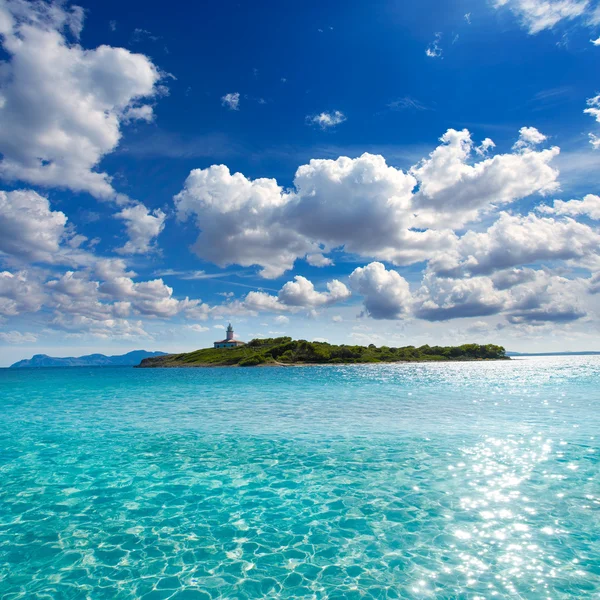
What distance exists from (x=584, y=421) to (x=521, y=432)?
9881 millimetres

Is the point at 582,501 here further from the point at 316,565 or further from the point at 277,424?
the point at 277,424

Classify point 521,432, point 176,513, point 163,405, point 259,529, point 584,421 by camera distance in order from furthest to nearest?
point 163,405
point 584,421
point 521,432
point 176,513
point 259,529

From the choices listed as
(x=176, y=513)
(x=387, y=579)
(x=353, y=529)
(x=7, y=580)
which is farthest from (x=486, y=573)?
(x=7, y=580)

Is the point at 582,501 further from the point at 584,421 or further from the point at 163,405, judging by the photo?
the point at 163,405

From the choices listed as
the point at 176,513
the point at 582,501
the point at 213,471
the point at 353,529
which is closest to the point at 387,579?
the point at 353,529

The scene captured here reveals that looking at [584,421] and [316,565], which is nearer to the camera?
[316,565]

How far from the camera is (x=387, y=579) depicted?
1110 cm

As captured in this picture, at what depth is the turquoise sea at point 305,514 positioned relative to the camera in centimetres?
1113

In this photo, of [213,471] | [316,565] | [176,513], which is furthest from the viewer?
[213,471]

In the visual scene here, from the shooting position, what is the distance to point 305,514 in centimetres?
1573

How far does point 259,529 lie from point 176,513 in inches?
156

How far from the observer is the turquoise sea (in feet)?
36.5

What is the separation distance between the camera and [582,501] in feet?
53.0

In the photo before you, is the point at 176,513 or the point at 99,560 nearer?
the point at 99,560
